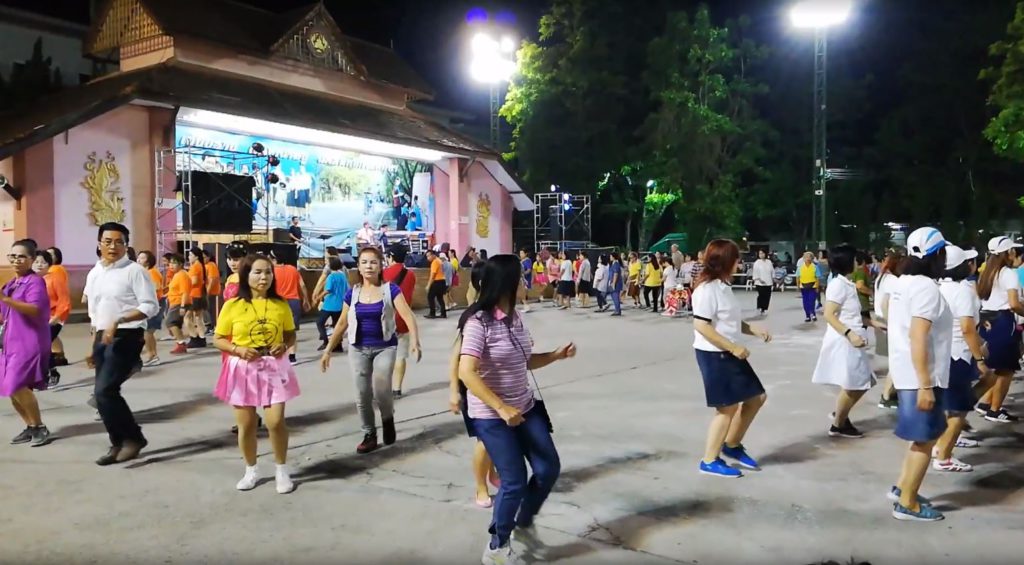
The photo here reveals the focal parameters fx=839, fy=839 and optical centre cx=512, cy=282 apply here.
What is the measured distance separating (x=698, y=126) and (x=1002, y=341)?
92.3 ft

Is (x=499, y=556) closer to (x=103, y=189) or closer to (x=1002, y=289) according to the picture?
(x=1002, y=289)

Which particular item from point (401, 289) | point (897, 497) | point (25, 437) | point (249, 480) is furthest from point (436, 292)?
point (897, 497)

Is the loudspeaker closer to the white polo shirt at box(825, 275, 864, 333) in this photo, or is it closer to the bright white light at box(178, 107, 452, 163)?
the bright white light at box(178, 107, 452, 163)

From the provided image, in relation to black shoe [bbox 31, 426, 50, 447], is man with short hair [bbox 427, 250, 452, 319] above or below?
above

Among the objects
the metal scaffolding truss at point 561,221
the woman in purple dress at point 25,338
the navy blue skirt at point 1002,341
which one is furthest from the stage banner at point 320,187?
the navy blue skirt at point 1002,341

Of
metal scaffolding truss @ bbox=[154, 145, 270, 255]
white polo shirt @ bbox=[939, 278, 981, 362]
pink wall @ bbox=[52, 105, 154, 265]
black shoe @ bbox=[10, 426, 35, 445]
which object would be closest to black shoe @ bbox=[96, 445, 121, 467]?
black shoe @ bbox=[10, 426, 35, 445]

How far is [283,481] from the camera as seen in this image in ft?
17.8

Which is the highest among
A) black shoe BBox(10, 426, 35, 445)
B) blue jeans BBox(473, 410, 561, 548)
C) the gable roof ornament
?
the gable roof ornament

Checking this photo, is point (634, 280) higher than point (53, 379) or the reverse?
higher

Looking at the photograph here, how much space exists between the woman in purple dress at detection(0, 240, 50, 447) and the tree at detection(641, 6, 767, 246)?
2959 centimetres

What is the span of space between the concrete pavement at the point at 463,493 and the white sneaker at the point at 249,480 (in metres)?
0.06

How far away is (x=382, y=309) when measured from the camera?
638 cm

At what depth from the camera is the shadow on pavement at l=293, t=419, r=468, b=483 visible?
590cm

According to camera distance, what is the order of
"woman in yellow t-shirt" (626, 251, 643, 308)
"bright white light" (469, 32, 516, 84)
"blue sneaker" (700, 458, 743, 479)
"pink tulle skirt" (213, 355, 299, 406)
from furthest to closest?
1. "bright white light" (469, 32, 516, 84)
2. "woman in yellow t-shirt" (626, 251, 643, 308)
3. "blue sneaker" (700, 458, 743, 479)
4. "pink tulle skirt" (213, 355, 299, 406)
